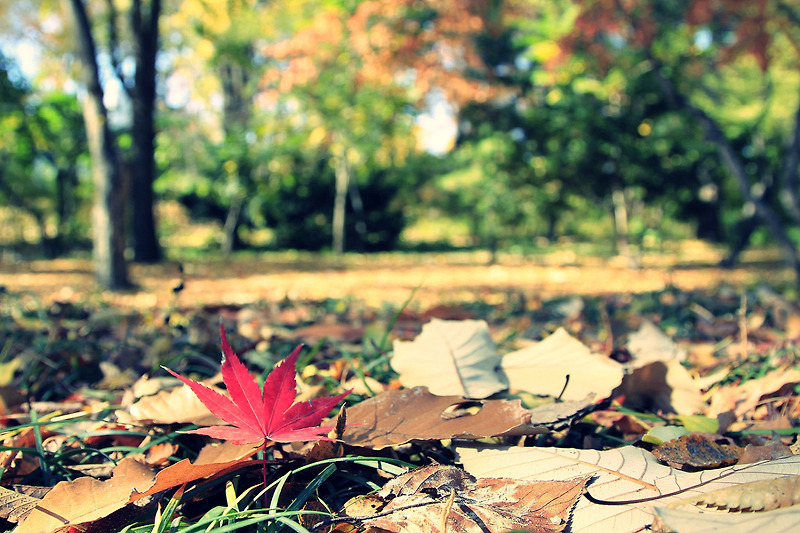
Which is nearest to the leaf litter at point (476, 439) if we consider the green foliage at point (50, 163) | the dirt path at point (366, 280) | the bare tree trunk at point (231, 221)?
the dirt path at point (366, 280)

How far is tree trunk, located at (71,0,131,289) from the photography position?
543 cm

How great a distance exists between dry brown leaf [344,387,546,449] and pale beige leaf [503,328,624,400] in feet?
0.59

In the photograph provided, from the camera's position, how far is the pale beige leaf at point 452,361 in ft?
3.48

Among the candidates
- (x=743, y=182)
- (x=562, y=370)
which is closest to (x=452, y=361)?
(x=562, y=370)

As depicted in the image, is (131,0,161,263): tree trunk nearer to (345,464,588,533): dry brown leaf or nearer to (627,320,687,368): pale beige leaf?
(627,320,687,368): pale beige leaf

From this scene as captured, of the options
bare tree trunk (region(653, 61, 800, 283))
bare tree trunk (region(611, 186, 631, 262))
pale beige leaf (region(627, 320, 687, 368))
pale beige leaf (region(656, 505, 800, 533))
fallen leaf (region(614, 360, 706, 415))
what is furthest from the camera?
bare tree trunk (region(611, 186, 631, 262))

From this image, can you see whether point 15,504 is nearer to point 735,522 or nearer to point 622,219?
point 735,522

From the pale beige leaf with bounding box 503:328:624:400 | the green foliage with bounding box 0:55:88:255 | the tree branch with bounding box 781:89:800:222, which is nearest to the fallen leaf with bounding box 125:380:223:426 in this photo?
the pale beige leaf with bounding box 503:328:624:400

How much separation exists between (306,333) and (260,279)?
5261mm

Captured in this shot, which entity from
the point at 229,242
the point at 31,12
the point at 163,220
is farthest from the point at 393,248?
the point at 31,12

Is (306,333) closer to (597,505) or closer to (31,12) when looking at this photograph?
(597,505)

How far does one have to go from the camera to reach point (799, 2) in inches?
284

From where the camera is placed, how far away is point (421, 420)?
0.87 m

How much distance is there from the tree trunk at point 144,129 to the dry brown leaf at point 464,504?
8448 millimetres
